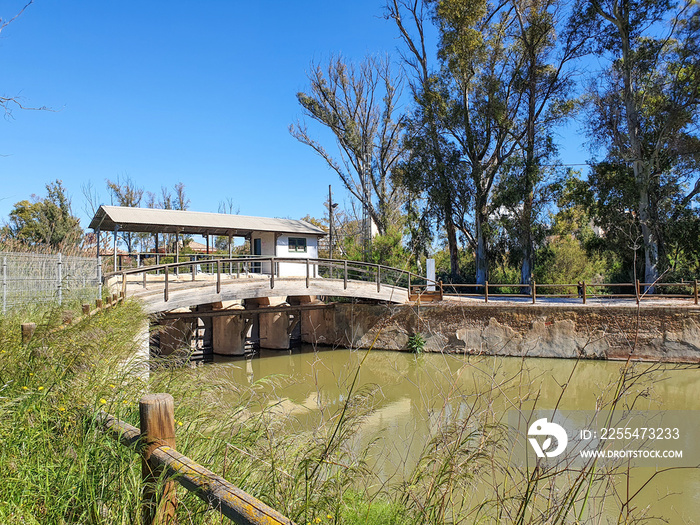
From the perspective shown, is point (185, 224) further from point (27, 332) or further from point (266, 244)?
point (27, 332)

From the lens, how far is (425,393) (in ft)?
31.8

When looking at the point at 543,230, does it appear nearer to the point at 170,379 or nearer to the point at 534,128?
the point at 534,128

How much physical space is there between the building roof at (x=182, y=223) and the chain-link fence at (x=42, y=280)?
6.81 metres

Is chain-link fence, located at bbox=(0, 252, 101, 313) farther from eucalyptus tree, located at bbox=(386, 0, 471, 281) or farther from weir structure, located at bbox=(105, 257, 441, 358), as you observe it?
eucalyptus tree, located at bbox=(386, 0, 471, 281)

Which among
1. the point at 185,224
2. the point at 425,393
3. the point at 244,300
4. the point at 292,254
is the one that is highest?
the point at 185,224

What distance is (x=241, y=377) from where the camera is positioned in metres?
13.6

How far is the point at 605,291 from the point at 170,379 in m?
21.3

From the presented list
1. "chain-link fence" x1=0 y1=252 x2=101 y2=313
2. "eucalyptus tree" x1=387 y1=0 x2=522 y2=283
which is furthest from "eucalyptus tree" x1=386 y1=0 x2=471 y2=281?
"chain-link fence" x1=0 y1=252 x2=101 y2=313

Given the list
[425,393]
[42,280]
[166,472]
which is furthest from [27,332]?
[425,393]

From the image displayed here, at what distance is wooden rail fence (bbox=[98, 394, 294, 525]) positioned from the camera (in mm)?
1793

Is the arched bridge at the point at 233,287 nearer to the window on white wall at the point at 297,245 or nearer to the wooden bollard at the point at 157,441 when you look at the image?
the window on white wall at the point at 297,245

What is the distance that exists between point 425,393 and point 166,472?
8.16 meters

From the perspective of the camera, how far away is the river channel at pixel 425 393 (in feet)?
17.7

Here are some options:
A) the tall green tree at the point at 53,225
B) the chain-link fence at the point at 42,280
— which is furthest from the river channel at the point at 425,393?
the tall green tree at the point at 53,225
